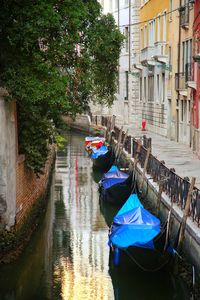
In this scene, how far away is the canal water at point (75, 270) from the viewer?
12.5 meters

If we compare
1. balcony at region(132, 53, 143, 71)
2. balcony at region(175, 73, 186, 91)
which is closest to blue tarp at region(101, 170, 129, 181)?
balcony at region(175, 73, 186, 91)

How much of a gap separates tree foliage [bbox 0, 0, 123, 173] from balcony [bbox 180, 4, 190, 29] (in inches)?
420

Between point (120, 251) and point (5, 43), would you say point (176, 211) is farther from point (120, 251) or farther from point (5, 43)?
point (5, 43)

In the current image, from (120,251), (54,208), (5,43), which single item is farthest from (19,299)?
(54,208)

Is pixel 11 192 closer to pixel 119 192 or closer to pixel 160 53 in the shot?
pixel 119 192

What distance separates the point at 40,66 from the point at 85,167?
16.5 metres

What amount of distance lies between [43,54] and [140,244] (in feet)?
14.8

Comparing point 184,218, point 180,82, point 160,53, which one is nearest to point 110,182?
point 184,218

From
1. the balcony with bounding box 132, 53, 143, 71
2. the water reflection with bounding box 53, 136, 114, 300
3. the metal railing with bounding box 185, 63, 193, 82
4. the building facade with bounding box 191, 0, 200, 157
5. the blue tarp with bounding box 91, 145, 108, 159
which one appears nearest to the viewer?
the water reflection with bounding box 53, 136, 114, 300

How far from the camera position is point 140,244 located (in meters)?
12.9

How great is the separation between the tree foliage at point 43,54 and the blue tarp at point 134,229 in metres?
2.80

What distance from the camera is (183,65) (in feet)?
92.7

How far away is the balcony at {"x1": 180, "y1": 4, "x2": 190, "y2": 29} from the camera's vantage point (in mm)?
26492

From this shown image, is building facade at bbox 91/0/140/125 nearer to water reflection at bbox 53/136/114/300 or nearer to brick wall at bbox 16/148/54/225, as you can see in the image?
water reflection at bbox 53/136/114/300
